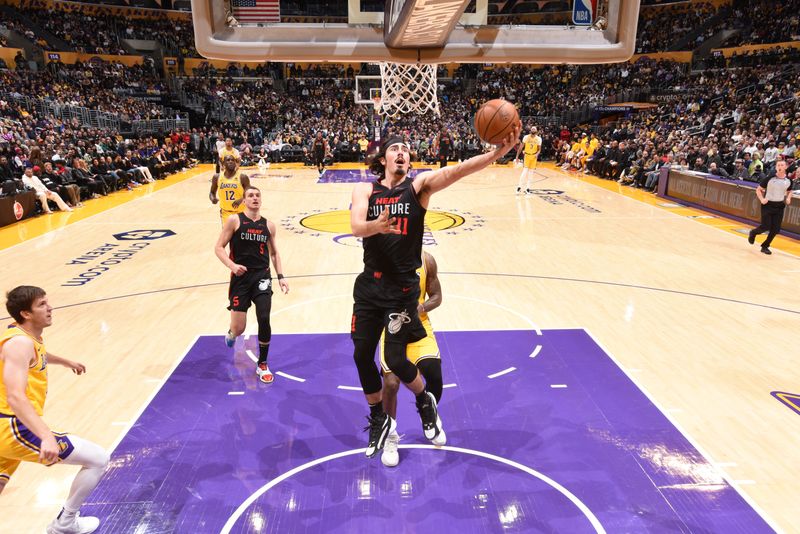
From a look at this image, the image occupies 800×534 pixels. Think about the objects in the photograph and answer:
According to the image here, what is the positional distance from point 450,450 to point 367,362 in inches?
37.5

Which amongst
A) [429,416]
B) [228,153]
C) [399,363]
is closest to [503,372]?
[429,416]

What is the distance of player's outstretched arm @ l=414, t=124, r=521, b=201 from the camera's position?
302 cm

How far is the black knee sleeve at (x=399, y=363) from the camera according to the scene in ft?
11.8

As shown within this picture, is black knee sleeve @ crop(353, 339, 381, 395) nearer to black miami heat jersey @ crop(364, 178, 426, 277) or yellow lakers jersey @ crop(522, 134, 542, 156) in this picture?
black miami heat jersey @ crop(364, 178, 426, 277)

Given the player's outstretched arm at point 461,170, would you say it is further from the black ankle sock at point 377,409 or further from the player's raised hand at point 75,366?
the player's raised hand at point 75,366

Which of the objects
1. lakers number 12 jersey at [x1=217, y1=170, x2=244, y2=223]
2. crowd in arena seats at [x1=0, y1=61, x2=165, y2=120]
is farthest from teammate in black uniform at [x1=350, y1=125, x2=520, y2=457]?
crowd in arena seats at [x1=0, y1=61, x2=165, y2=120]

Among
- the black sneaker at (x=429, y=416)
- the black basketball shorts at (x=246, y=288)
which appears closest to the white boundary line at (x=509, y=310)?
the black sneaker at (x=429, y=416)

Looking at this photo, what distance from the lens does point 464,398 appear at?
15.7 ft

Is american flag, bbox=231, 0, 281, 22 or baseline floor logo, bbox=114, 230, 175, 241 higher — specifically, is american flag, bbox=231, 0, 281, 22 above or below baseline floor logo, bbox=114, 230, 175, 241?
above

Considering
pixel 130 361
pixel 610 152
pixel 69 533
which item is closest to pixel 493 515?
pixel 69 533

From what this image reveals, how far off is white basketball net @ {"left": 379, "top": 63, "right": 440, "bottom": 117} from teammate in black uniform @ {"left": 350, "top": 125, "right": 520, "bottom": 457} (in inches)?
272

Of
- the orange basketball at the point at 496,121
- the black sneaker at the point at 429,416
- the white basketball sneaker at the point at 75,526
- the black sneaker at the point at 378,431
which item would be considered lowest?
the white basketball sneaker at the point at 75,526

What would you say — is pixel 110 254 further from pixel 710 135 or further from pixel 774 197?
pixel 710 135

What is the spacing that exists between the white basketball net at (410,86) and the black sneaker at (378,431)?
24.2 feet
